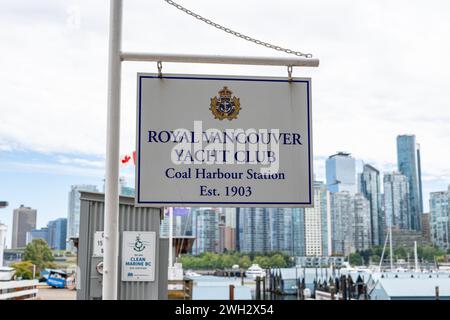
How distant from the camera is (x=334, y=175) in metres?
71.6

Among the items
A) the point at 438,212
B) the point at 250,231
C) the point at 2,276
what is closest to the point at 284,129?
the point at 2,276

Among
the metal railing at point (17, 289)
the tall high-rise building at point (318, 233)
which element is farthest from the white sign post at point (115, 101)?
the tall high-rise building at point (318, 233)

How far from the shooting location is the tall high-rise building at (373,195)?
85.0 m

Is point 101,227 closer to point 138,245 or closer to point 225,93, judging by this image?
point 138,245

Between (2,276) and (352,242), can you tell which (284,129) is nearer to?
(2,276)

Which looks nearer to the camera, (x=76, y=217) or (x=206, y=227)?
(x=76, y=217)

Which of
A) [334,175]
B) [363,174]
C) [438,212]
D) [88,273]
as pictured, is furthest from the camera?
[363,174]

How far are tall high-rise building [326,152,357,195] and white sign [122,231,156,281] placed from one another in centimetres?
6275

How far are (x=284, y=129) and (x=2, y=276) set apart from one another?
1268 cm

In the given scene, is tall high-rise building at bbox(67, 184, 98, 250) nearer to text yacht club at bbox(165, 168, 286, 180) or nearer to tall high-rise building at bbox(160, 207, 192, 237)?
tall high-rise building at bbox(160, 207, 192, 237)

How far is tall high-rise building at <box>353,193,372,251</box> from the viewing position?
297 feet

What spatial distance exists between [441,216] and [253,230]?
2607 cm

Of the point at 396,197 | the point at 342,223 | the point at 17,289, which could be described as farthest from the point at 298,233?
the point at 17,289

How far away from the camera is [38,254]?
28.7 m
